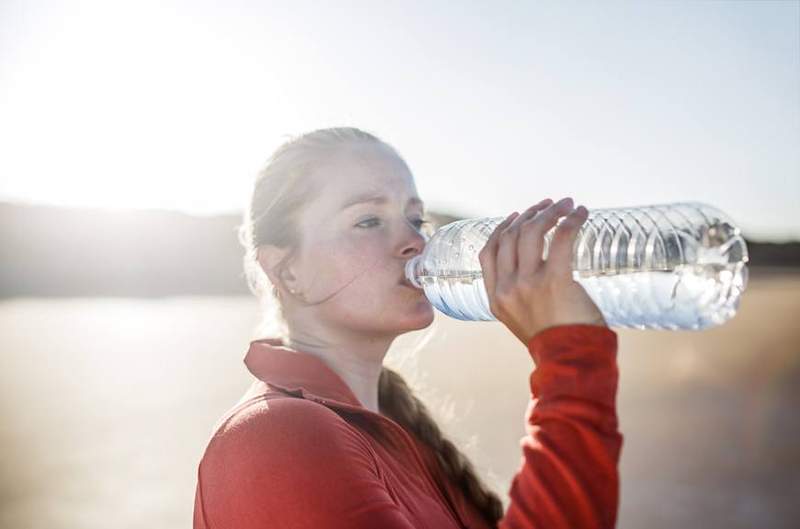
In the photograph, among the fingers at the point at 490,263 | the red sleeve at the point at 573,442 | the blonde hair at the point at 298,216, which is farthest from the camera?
the blonde hair at the point at 298,216

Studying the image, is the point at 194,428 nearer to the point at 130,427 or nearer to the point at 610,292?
the point at 130,427

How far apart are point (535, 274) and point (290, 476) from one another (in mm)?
442

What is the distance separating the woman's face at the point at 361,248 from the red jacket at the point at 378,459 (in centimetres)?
21

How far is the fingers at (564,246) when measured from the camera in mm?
1158

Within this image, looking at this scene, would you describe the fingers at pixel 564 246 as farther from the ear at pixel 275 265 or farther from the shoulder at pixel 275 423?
the ear at pixel 275 265

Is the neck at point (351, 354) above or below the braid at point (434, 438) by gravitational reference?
above

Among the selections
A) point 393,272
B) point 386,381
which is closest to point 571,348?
point 393,272

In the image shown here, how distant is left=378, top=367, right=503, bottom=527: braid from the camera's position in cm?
191

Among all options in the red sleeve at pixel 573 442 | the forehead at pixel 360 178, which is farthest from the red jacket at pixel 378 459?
the forehead at pixel 360 178

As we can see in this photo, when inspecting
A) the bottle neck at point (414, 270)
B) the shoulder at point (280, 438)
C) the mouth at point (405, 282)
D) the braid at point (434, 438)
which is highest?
the bottle neck at point (414, 270)

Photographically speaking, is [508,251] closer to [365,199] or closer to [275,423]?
[275,423]

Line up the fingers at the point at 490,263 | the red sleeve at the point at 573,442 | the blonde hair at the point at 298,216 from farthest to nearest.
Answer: the blonde hair at the point at 298,216
the fingers at the point at 490,263
the red sleeve at the point at 573,442

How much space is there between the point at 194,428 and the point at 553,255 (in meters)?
6.99

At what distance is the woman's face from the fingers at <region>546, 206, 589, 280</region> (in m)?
0.67
